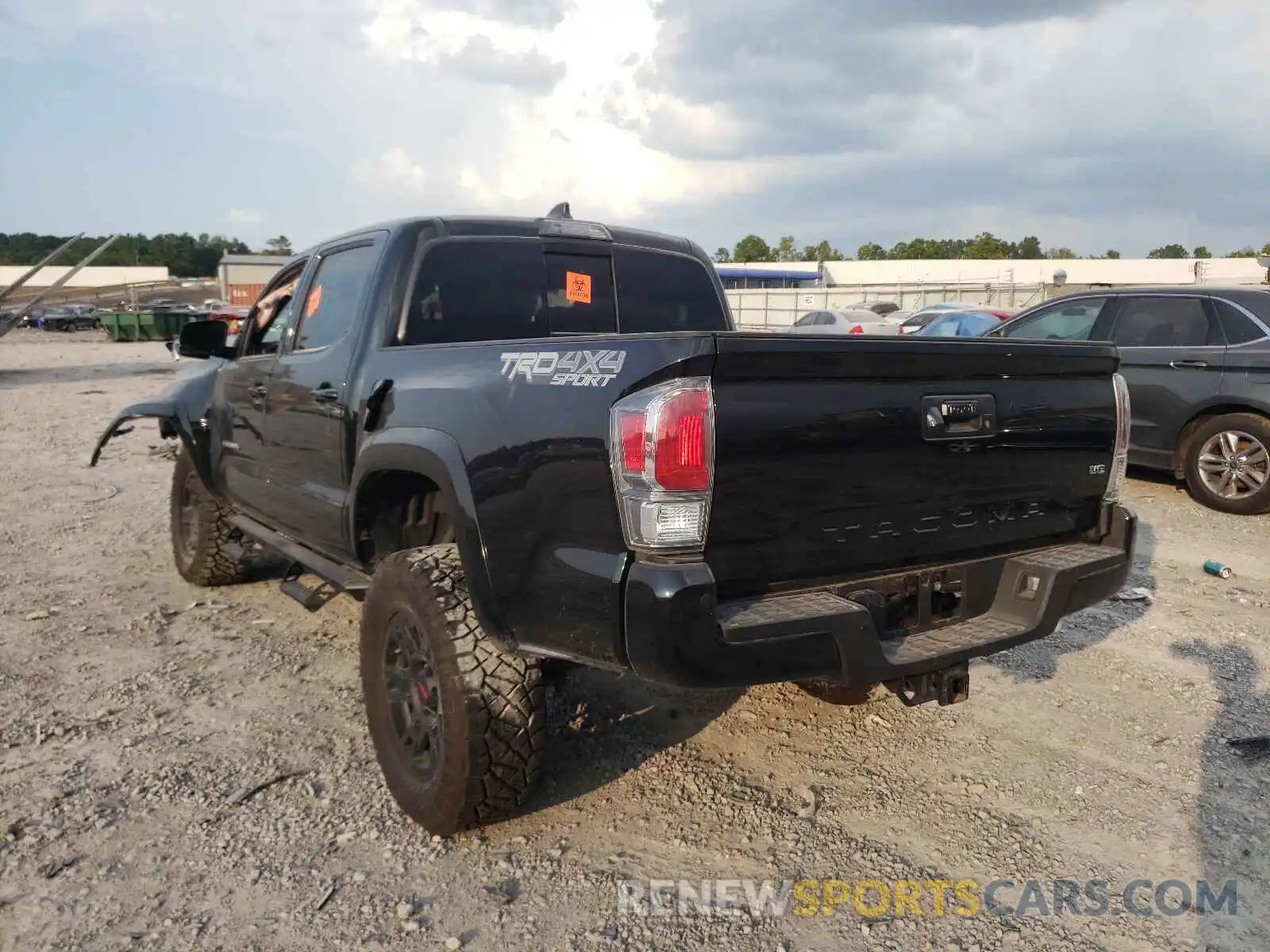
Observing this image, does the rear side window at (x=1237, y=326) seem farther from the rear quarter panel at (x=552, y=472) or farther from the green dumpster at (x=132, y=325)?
the green dumpster at (x=132, y=325)

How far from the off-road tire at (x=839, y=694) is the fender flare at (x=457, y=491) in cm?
104

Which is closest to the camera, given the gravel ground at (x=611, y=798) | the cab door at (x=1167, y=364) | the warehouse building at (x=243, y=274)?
the gravel ground at (x=611, y=798)

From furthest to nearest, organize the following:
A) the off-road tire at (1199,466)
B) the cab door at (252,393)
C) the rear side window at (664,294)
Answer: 1. the off-road tire at (1199,466)
2. the cab door at (252,393)
3. the rear side window at (664,294)

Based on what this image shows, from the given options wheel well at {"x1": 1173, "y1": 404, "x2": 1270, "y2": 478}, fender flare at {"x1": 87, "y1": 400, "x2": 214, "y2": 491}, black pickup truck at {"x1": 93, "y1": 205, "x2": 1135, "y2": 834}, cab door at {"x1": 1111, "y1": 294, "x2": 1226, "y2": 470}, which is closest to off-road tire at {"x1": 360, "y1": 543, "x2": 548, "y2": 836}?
black pickup truck at {"x1": 93, "y1": 205, "x2": 1135, "y2": 834}

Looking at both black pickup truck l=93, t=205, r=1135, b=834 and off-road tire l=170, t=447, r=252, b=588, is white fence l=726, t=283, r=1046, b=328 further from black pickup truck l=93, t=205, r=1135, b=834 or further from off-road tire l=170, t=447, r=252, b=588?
black pickup truck l=93, t=205, r=1135, b=834

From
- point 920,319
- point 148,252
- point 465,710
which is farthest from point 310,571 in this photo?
point 148,252

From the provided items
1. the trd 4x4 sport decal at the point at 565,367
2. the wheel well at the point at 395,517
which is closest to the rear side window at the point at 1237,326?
the wheel well at the point at 395,517

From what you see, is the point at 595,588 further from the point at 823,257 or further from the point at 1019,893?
the point at 823,257

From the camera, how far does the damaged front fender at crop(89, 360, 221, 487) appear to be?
16.9 feet

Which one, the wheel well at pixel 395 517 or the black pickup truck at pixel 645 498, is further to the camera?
the wheel well at pixel 395 517

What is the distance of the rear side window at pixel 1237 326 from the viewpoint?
7090 mm

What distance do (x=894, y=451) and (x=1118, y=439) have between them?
1.13 meters

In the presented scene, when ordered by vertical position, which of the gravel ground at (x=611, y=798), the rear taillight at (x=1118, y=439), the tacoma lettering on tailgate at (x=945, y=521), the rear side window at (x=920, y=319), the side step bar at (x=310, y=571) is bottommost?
the gravel ground at (x=611, y=798)

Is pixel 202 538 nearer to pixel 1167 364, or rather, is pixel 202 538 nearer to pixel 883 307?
pixel 1167 364
